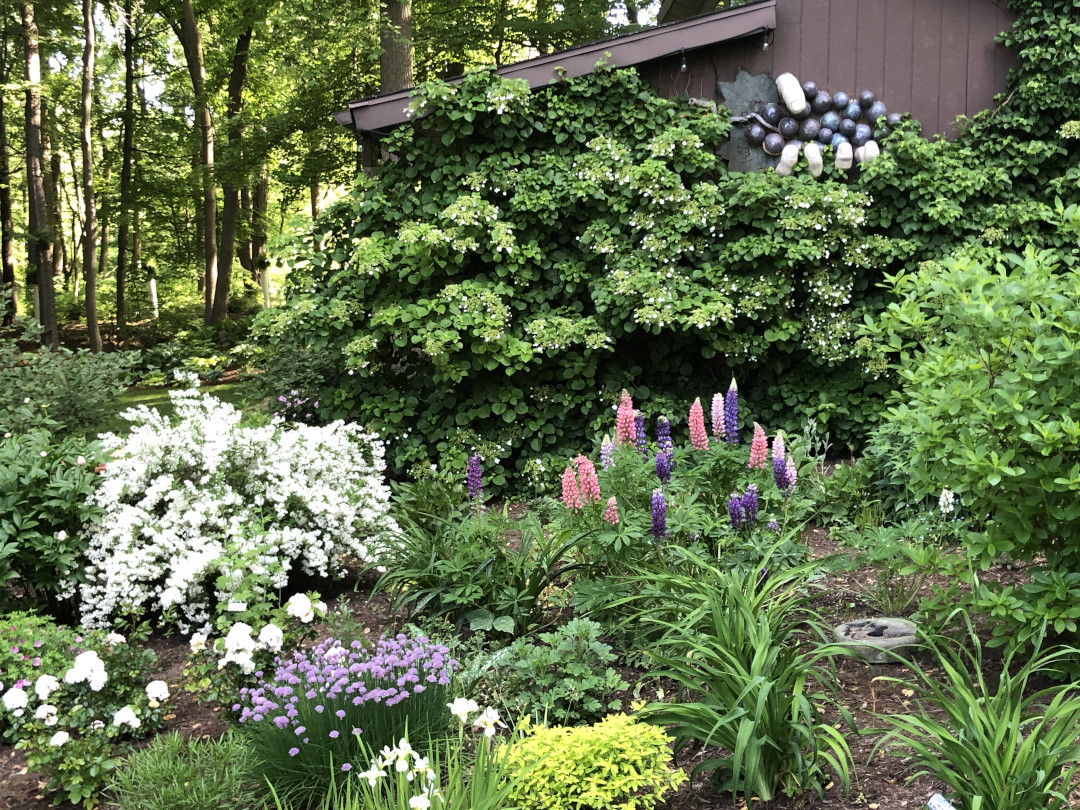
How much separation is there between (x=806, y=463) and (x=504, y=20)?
11.3 meters

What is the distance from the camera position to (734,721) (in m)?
2.53

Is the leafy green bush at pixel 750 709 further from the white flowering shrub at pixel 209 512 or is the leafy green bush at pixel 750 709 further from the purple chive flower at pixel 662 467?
the white flowering shrub at pixel 209 512

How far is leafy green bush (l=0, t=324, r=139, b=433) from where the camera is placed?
6.62m

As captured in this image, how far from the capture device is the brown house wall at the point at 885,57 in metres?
7.35

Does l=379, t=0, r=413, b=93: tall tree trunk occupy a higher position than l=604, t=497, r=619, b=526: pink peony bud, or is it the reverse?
l=379, t=0, r=413, b=93: tall tree trunk

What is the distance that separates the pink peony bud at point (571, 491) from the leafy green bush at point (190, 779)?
1626mm

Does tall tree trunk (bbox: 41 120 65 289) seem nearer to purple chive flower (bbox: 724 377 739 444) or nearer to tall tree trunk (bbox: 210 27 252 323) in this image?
tall tree trunk (bbox: 210 27 252 323)

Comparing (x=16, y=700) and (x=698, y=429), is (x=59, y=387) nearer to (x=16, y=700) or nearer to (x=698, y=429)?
(x=16, y=700)

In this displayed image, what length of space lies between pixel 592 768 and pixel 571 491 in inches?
58.3

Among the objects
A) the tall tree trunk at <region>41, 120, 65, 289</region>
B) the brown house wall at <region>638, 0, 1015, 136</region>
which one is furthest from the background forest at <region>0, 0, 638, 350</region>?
the brown house wall at <region>638, 0, 1015, 136</region>

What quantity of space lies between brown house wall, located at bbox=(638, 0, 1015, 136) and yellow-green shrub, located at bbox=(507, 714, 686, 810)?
20.4 feet

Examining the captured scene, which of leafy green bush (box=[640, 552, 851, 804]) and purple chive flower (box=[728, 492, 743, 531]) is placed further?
purple chive flower (box=[728, 492, 743, 531])

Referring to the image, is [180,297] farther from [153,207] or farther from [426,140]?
[426,140]

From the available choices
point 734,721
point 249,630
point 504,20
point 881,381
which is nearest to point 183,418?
point 249,630
